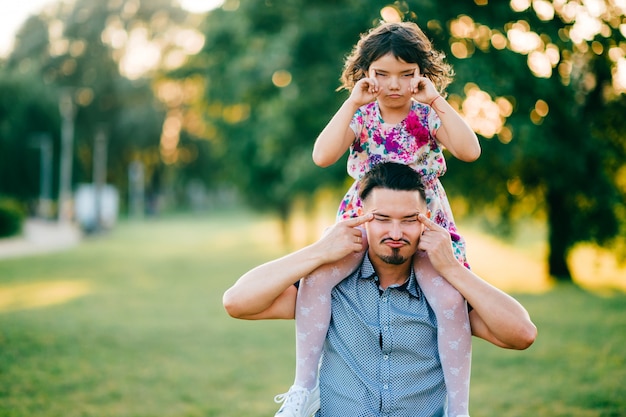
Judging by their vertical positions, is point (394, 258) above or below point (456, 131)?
below

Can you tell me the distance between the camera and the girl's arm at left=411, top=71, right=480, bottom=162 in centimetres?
343

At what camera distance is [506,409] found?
6109mm

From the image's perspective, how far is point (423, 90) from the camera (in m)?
3.46

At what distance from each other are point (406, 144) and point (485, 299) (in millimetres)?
1033

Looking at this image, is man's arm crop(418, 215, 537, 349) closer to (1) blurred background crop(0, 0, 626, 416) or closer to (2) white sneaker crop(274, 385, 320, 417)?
(2) white sneaker crop(274, 385, 320, 417)

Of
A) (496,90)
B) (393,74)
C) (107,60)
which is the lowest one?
(393,74)

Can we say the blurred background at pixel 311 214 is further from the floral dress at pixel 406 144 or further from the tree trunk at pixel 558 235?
the floral dress at pixel 406 144

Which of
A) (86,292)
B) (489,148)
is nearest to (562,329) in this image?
(489,148)

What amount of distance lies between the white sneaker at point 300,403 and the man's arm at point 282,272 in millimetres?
444

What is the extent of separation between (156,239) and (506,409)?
90.9 feet

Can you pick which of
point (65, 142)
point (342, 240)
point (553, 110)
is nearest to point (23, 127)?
point (65, 142)

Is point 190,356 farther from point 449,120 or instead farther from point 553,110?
point 553,110

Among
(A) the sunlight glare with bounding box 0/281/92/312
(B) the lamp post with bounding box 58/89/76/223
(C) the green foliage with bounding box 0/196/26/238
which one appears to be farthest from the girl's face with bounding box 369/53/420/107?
(B) the lamp post with bounding box 58/89/76/223

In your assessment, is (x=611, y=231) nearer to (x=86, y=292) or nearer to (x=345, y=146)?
(x=86, y=292)
